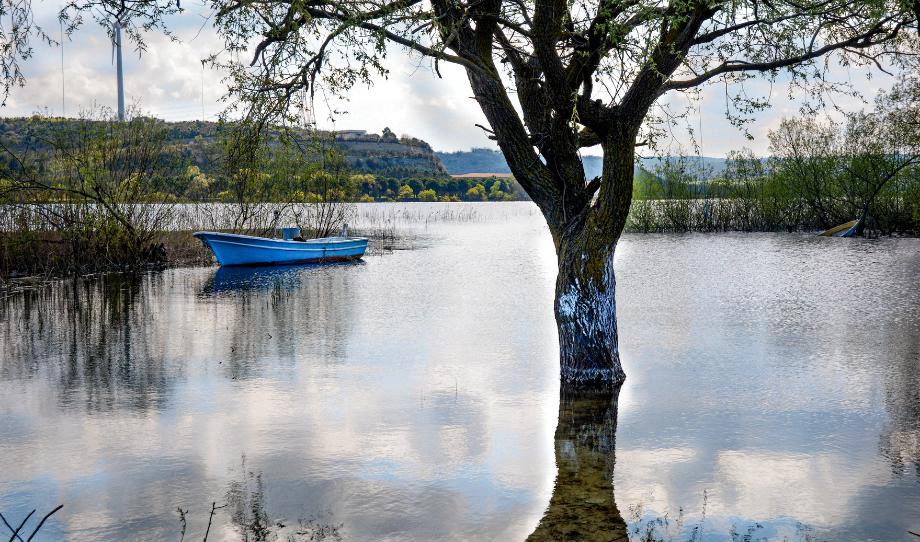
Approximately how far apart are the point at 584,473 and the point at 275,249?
18.1m

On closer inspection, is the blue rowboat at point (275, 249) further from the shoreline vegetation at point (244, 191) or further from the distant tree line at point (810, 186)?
the distant tree line at point (810, 186)

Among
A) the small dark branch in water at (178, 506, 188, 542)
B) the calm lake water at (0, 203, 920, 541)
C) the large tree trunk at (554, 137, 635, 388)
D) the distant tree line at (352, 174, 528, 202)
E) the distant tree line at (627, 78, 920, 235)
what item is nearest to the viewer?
the small dark branch in water at (178, 506, 188, 542)

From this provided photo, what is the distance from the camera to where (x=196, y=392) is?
772cm

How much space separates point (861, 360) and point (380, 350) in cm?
651

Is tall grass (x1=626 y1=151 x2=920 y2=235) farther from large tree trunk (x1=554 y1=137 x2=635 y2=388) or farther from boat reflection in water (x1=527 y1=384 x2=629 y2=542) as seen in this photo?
boat reflection in water (x1=527 y1=384 x2=629 y2=542)

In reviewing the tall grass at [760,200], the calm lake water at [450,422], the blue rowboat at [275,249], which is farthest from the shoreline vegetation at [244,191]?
the calm lake water at [450,422]

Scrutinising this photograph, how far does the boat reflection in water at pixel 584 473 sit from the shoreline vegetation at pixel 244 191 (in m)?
3.99

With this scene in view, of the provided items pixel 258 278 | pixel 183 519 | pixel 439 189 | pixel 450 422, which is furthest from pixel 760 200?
pixel 439 189

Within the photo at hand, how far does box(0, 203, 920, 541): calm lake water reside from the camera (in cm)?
466

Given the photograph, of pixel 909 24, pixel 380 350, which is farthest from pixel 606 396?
pixel 909 24

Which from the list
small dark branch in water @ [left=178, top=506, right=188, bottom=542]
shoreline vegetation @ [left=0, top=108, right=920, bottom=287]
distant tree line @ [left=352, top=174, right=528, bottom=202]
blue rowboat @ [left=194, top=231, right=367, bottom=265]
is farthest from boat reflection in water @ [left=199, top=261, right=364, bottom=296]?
distant tree line @ [left=352, top=174, right=528, bottom=202]

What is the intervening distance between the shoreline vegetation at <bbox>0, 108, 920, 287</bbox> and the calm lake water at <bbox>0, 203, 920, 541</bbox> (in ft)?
9.17

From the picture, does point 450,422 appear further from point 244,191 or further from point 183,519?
point 244,191

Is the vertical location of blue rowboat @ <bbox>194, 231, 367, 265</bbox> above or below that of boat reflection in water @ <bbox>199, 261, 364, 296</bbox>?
above
